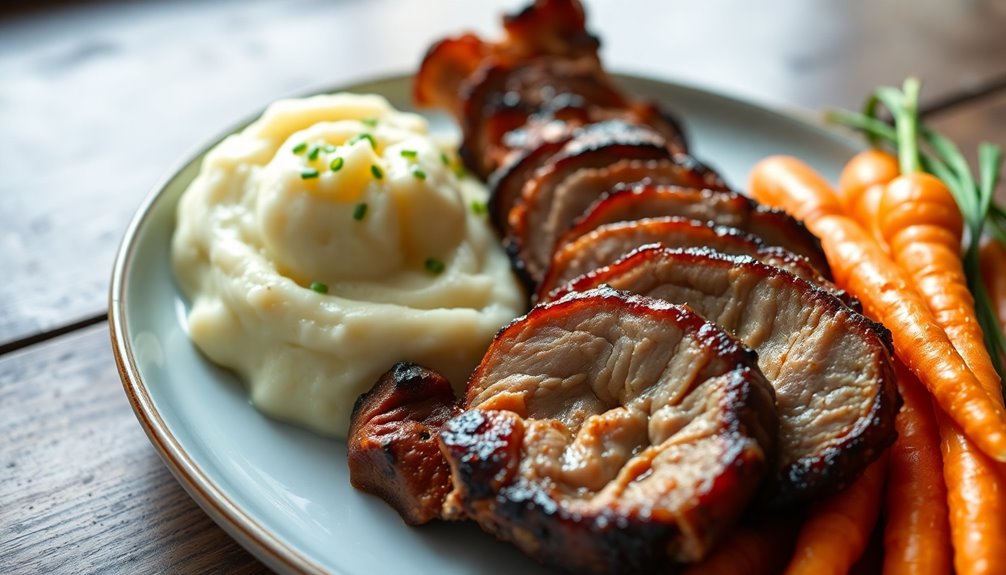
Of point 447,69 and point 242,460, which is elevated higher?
point 447,69

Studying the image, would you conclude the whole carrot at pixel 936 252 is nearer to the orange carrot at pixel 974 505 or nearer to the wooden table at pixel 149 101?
the orange carrot at pixel 974 505

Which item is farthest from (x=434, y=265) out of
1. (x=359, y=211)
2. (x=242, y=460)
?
(x=242, y=460)

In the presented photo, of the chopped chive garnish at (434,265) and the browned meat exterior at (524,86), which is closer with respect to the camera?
the chopped chive garnish at (434,265)

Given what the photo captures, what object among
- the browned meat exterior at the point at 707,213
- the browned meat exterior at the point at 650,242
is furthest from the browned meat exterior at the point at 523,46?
the browned meat exterior at the point at 650,242

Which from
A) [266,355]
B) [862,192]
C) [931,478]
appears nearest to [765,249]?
[931,478]

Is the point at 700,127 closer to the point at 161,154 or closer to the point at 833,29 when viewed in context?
the point at 833,29

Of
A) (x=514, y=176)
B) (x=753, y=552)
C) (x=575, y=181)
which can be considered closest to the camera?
(x=753, y=552)

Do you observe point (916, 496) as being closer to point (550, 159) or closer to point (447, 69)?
point (550, 159)
